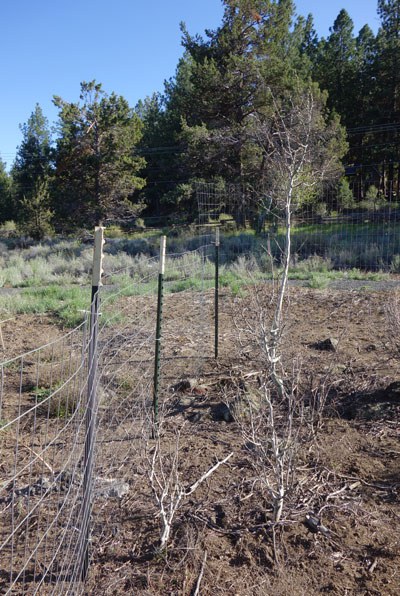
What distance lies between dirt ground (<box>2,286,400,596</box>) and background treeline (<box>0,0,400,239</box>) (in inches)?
503

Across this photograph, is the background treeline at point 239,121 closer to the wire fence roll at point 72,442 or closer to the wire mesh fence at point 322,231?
the wire mesh fence at point 322,231

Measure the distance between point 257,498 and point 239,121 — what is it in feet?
74.1

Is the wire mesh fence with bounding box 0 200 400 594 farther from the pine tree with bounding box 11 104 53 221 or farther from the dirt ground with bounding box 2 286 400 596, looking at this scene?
the pine tree with bounding box 11 104 53 221

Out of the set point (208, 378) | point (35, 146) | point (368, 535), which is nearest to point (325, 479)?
point (368, 535)

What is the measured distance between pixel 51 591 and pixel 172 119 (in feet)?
116

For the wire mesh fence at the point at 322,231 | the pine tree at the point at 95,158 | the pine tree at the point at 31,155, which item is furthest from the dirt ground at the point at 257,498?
the pine tree at the point at 31,155

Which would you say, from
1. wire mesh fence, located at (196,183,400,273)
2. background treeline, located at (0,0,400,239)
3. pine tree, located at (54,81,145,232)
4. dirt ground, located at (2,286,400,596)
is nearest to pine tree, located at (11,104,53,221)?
background treeline, located at (0,0,400,239)

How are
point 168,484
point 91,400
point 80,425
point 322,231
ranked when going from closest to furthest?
point 91,400
point 80,425
point 168,484
point 322,231

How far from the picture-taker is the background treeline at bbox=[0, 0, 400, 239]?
2252cm

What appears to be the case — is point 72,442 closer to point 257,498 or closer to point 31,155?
point 257,498

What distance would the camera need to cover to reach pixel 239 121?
23906 mm

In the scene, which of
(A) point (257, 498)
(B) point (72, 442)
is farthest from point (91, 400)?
(B) point (72, 442)

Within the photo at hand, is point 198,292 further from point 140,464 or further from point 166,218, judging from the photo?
point 166,218

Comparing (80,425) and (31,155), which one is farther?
(31,155)
